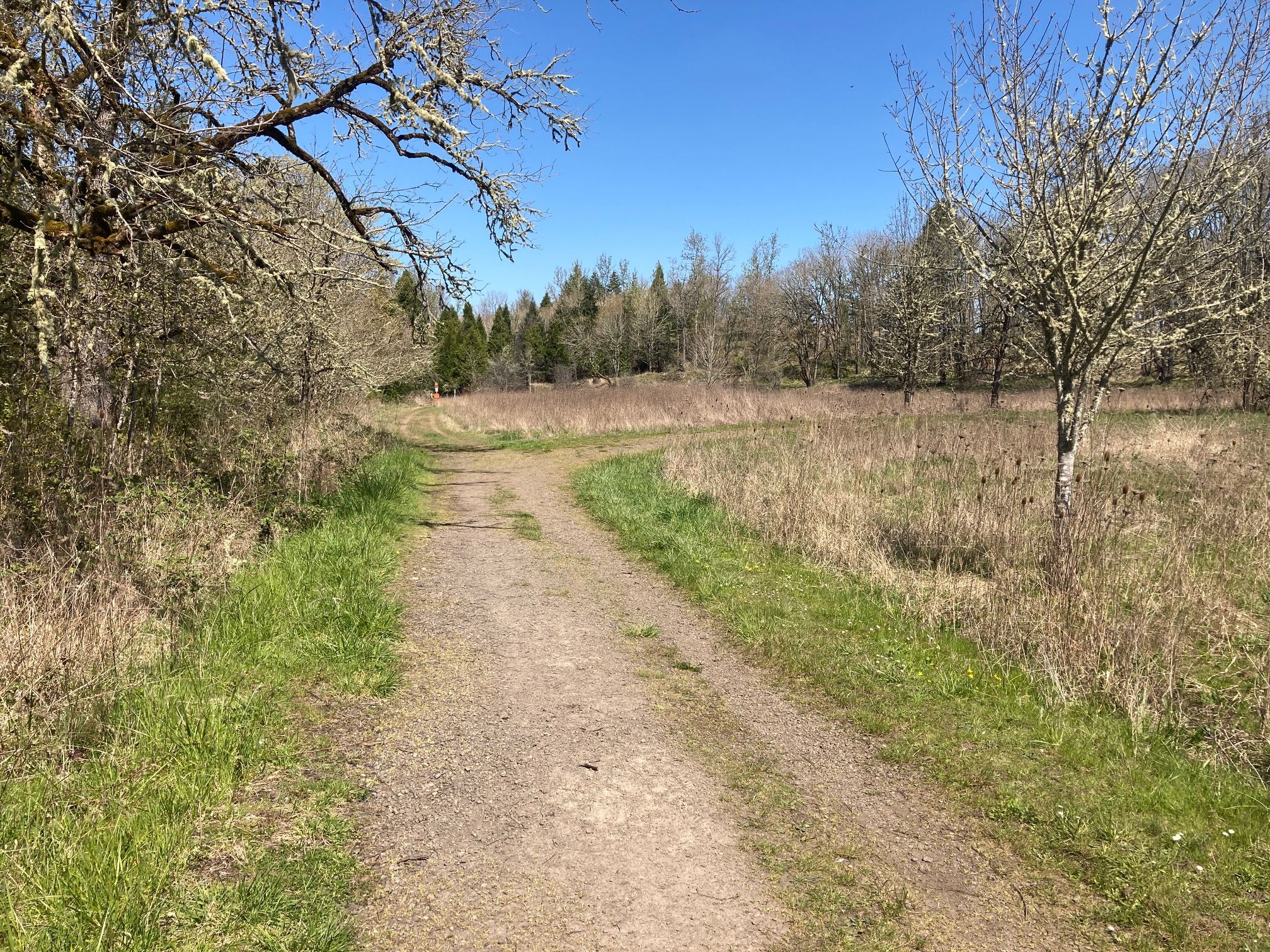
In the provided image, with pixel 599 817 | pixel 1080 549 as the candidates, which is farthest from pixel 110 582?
pixel 1080 549

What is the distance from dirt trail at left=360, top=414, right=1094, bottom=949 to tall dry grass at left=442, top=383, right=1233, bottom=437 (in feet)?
52.2

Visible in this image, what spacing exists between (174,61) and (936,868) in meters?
7.88

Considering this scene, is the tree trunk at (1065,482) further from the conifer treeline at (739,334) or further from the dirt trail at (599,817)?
the conifer treeline at (739,334)

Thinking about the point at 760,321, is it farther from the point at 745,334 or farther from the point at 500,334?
the point at 500,334

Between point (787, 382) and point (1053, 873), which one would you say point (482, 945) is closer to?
point (1053, 873)

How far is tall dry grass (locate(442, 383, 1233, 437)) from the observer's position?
70.1ft

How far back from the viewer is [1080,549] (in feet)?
18.6

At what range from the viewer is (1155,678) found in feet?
14.0

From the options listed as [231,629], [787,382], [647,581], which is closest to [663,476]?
[647,581]

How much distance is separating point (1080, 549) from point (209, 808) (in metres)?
6.28

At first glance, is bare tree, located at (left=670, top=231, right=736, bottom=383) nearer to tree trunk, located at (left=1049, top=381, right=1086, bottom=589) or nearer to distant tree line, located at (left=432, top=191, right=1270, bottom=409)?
distant tree line, located at (left=432, top=191, right=1270, bottom=409)

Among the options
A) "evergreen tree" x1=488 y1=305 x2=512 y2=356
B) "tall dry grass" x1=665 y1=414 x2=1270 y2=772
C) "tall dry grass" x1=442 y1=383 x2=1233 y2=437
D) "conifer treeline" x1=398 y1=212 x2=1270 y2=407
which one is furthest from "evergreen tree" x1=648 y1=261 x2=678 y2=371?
"tall dry grass" x1=665 y1=414 x2=1270 y2=772

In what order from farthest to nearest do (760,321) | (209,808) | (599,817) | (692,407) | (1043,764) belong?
(760,321) < (692,407) < (1043,764) < (599,817) < (209,808)

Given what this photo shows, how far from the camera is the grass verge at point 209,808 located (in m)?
2.35
